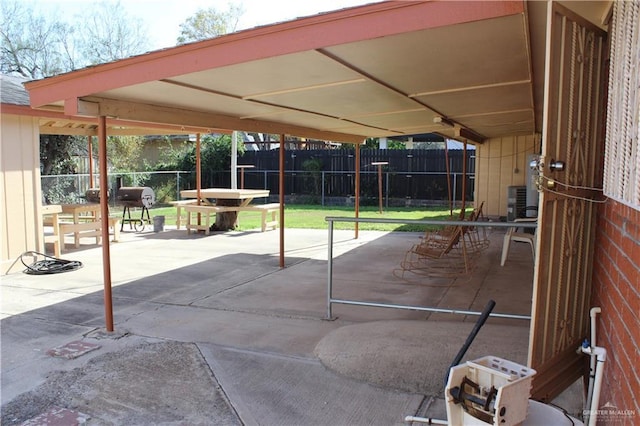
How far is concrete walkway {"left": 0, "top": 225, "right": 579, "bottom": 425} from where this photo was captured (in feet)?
11.0

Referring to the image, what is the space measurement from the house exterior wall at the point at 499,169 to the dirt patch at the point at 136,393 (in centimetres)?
1060

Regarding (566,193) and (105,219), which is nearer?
(566,193)

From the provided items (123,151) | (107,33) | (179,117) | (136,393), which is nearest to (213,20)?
(107,33)

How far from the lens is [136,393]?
3547mm

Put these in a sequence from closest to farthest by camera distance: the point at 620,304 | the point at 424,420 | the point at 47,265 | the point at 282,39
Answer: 1. the point at 620,304
2. the point at 424,420
3. the point at 282,39
4. the point at 47,265

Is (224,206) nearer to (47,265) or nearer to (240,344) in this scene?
(47,265)

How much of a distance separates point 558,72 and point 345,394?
Result: 2444mm

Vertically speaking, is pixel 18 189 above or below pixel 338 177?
below

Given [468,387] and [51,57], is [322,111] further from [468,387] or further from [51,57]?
[51,57]

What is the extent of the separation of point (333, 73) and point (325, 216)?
21.1 feet

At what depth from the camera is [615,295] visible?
7.98 feet

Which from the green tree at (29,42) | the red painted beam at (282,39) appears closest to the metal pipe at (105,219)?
the red painted beam at (282,39)

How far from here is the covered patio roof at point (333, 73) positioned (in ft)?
9.75

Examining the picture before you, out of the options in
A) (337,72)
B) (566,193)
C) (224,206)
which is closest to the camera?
(566,193)
